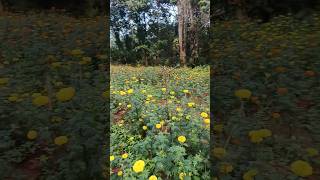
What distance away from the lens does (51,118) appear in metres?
2.24

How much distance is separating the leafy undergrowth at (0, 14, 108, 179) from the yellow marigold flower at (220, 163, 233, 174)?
62 centimetres

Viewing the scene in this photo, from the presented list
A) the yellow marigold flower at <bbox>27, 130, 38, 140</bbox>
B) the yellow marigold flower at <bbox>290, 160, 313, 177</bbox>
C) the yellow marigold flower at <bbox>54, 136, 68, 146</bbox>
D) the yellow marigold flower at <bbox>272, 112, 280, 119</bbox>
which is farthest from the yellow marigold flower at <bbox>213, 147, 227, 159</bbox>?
the yellow marigold flower at <bbox>27, 130, 38, 140</bbox>

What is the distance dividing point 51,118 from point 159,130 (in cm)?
64

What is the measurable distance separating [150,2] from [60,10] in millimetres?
2100

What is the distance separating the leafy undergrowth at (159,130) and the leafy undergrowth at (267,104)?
0.40ft

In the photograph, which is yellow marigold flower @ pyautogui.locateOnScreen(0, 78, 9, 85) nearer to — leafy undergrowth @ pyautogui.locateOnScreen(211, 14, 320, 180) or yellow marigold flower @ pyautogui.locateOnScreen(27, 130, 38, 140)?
yellow marigold flower @ pyautogui.locateOnScreen(27, 130, 38, 140)

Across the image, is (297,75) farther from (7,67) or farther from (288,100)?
(7,67)

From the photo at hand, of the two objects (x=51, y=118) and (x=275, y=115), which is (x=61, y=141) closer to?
(x=51, y=118)

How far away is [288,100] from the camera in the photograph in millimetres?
2506

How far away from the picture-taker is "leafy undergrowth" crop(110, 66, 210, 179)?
204 cm

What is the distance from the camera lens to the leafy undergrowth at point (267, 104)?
1970 mm

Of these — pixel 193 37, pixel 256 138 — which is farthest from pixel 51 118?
pixel 193 37

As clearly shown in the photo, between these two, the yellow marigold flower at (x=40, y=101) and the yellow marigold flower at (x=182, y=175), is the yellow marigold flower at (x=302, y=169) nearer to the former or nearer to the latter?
the yellow marigold flower at (x=182, y=175)

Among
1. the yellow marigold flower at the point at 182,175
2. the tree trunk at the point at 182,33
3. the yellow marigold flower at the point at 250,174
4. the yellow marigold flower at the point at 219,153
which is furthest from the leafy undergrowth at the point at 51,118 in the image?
the tree trunk at the point at 182,33
